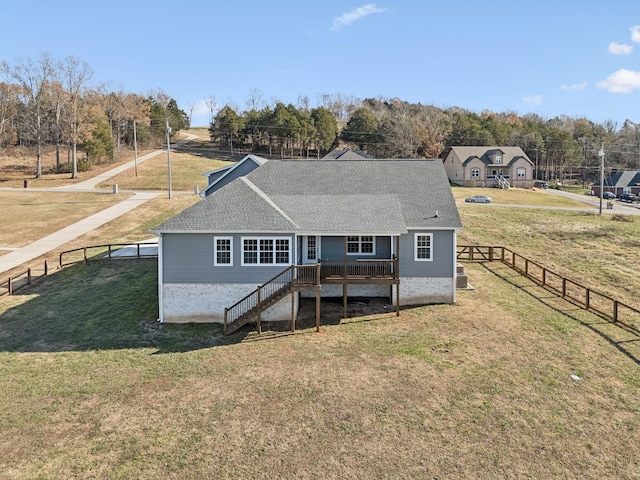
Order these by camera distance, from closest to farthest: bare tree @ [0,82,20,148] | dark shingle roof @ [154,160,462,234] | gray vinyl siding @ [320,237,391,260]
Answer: dark shingle roof @ [154,160,462,234]
gray vinyl siding @ [320,237,391,260]
bare tree @ [0,82,20,148]

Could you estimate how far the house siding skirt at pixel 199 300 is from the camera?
63.9 feet

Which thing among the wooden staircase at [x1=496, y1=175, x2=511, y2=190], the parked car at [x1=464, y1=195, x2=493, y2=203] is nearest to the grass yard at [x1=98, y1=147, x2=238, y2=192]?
the parked car at [x1=464, y1=195, x2=493, y2=203]

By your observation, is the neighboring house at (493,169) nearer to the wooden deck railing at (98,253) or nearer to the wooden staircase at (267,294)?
the wooden deck railing at (98,253)

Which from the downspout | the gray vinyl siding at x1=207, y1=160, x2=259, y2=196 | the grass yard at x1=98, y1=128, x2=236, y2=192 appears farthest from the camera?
the grass yard at x1=98, y1=128, x2=236, y2=192

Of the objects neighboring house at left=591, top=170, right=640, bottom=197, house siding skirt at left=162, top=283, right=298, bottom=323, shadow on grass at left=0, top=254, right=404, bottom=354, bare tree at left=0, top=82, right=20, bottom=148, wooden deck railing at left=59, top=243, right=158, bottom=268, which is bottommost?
shadow on grass at left=0, top=254, right=404, bottom=354

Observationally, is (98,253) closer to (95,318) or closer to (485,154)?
(95,318)

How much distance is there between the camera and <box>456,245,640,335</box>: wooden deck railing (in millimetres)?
Answer: 19625

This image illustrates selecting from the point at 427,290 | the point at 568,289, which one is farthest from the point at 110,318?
the point at 568,289

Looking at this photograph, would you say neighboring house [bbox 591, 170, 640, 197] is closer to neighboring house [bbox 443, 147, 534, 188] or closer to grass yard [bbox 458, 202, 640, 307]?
neighboring house [bbox 443, 147, 534, 188]

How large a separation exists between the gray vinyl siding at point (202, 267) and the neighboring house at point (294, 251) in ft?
0.15

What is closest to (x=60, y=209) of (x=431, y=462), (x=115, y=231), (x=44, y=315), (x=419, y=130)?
(x=115, y=231)

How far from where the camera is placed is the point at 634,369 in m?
15.0

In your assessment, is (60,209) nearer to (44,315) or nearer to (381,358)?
(44,315)

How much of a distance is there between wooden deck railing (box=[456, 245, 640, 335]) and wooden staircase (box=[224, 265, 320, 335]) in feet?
40.4
